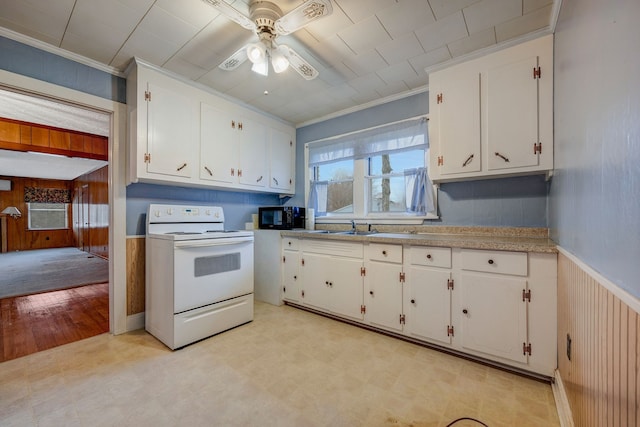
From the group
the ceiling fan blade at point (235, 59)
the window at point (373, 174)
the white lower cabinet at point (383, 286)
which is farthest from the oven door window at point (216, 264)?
the ceiling fan blade at point (235, 59)

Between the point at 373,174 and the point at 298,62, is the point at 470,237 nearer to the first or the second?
the point at 373,174

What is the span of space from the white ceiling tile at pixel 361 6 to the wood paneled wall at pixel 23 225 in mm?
11119

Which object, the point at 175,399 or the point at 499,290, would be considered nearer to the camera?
the point at 175,399

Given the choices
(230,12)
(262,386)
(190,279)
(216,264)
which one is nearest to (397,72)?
(230,12)

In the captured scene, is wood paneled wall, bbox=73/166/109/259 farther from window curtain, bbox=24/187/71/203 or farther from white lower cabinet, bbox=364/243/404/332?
white lower cabinet, bbox=364/243/404/332

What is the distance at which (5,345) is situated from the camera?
2.17 metres

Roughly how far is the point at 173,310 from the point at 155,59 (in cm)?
212

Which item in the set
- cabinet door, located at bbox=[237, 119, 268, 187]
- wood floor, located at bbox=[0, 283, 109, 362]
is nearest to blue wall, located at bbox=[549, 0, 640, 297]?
cabinet door, located at bbox=[237, 119, 268, 187]

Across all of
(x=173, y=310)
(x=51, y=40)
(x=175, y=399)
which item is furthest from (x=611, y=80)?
(x=51, y=40)

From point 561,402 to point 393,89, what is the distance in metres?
2.75

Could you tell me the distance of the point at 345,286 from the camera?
2.61 metres

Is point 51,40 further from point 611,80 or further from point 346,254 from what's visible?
point 611,80

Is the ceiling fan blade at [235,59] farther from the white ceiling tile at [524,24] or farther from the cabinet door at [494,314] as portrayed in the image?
the cabinet door at [494,314]

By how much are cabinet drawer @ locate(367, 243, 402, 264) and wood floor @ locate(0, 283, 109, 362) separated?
2.57 meters
